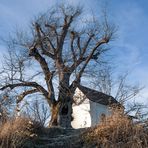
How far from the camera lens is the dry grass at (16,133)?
28.7ft

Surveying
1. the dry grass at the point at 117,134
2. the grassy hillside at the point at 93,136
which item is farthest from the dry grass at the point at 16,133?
the dry grass at the point at 117,134

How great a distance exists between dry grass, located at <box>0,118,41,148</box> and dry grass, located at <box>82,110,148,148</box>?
1.35 m

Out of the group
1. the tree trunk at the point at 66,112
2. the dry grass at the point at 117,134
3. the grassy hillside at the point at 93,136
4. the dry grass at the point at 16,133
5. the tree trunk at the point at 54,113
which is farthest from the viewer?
the tree trunk at the point at 66,112

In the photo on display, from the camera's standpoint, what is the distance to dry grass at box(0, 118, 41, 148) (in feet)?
28.7

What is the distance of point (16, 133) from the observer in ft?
29.8

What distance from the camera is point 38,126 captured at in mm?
10617

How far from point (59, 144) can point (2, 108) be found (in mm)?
2084

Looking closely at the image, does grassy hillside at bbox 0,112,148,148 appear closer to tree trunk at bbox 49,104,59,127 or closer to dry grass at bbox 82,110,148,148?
dry grass at bbox 82,110,148,148

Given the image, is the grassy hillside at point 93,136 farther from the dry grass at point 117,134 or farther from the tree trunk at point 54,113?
the tree trunk at point 54,113

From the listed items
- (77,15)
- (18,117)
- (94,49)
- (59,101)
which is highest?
(77,15)

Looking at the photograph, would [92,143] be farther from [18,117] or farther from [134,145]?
[18,117]

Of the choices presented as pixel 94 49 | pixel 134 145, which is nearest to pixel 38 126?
pixel 134 145

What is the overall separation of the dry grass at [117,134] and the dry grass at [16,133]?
1.35m

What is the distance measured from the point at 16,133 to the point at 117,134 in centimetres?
230
